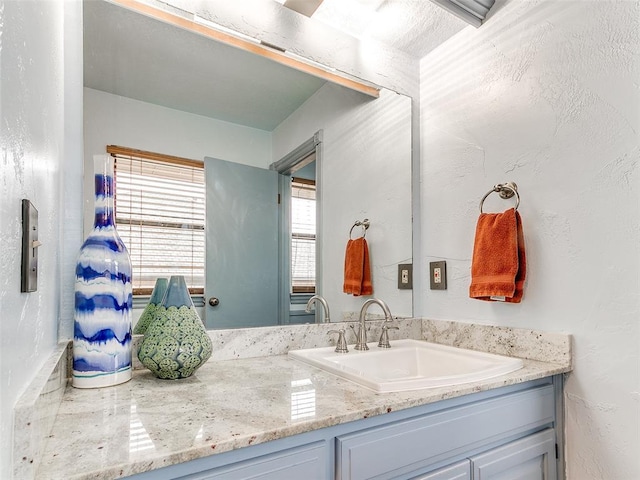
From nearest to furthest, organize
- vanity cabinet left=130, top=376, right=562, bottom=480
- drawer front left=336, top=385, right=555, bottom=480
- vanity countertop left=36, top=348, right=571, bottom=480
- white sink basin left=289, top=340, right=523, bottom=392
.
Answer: vanity countertop left=36, top=348, right=571, bottom=480 < vanity cabinet left=130, top=376, right=562, bottom=480 < drawer front left=336, top=385, right=555, bottom=480 < white sink basin left=289, top=340, right=523, bottom=392

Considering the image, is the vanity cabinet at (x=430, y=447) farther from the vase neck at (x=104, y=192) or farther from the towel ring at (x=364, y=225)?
the towel ring at (x=364, y=225)

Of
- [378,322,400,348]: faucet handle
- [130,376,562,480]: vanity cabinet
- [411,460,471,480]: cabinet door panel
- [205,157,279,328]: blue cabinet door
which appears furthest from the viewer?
[378,322,400,348]: faucet handle

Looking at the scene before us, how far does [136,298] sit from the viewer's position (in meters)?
1.19

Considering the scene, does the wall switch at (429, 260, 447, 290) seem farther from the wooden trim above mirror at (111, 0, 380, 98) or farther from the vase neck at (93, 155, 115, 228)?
the vase neck at (93, 155, 115, 228)

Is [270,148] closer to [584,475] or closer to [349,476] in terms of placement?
[349,476]

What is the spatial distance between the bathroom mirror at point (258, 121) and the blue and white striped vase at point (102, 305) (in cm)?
18

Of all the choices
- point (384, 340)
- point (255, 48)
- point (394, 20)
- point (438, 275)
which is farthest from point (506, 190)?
point (255, 48)

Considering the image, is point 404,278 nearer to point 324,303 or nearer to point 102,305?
point 324,303

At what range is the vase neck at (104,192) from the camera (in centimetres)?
102

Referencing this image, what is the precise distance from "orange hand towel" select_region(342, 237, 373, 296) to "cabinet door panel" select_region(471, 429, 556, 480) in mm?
723

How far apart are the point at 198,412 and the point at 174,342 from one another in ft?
0.85

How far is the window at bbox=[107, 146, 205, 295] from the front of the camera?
1.20m

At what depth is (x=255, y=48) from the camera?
141 centimetres

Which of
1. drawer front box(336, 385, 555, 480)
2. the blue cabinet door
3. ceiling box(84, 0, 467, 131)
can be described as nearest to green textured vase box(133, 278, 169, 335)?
the blue cabinet door
